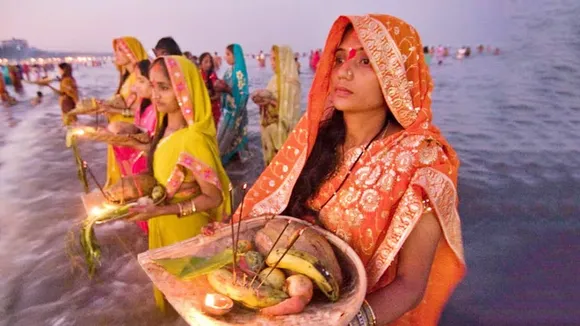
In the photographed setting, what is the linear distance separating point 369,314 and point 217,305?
445 mm

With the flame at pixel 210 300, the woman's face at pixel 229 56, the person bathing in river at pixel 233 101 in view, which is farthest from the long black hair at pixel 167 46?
the flame at pixel 210 300

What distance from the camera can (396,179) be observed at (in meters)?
1.28

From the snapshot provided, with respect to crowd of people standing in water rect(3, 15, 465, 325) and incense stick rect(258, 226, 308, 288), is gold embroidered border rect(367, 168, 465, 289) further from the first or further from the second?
incense stick rect(258, 226, 308, 288)

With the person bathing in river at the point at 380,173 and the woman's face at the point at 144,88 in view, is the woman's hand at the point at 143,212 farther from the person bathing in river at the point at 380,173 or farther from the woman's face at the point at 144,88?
the woman's face at the point at 144,88

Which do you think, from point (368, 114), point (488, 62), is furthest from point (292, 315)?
point (488, 62)

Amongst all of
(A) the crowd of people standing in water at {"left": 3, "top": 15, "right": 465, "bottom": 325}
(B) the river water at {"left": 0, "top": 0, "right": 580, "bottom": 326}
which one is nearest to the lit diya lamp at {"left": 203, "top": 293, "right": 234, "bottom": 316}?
(A) the crowd of people standing in water at {"left": 3, "top": 15, "right": 465, "bottom": 325}

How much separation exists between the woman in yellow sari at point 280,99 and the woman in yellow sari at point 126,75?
1.72 metres

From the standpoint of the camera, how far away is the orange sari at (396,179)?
47.9 inches

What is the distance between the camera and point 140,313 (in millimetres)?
2982

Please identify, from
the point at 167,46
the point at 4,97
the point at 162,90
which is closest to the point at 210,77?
the point at 167,46

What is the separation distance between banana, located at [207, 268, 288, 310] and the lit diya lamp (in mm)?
30

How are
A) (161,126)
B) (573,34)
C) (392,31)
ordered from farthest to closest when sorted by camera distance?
1. (573,34)
2. (161,126)
3. (392,31)

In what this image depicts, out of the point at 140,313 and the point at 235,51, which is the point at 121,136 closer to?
the point at 140,313

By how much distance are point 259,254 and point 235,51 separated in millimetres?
5495
